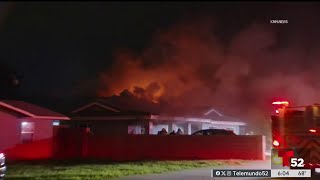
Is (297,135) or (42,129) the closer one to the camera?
(297,135)

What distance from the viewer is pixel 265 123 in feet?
114

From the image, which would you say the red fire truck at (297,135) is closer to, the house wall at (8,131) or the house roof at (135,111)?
the house wall at (8,131)

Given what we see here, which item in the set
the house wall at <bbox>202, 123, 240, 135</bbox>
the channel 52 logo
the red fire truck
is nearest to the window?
the red fire truck

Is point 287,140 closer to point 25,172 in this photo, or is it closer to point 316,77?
point 25,172

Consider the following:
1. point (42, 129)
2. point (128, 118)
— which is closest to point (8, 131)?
point (42, 129)

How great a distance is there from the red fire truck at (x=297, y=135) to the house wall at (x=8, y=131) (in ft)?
44.2

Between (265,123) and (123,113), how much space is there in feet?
33.9

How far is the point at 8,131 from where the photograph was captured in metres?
22.1

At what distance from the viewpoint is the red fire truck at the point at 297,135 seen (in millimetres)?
10859

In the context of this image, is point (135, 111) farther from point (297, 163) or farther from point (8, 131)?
point (297, 163)

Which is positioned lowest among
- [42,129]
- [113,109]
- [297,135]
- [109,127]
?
[297,135]

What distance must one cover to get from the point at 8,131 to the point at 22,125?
817 mm

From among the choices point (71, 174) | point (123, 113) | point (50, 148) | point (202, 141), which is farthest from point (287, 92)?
point (71, 174)

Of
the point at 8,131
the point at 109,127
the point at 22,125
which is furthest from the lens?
the point at 109,127
